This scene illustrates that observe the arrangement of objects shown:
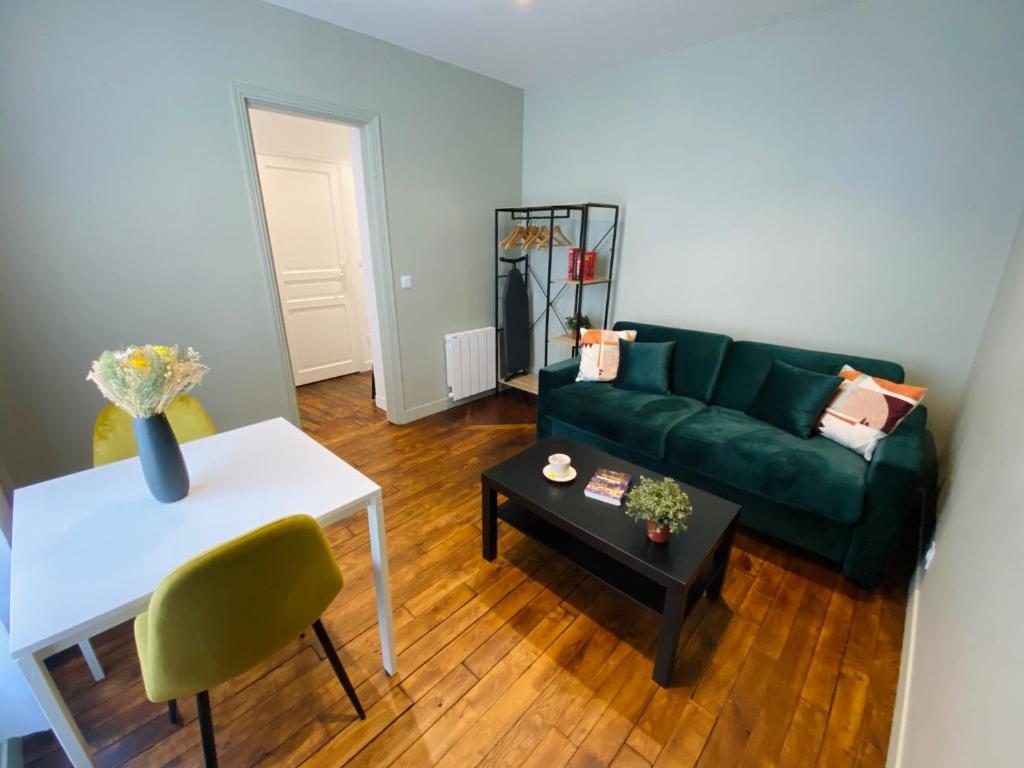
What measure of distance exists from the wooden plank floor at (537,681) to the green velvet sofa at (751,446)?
25 centimetres

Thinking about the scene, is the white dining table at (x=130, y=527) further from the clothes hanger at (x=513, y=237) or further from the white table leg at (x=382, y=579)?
the clothes hanger at (x=513, y=237)

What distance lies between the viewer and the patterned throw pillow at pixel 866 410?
1.97m

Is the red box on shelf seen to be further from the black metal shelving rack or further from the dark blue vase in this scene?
the dark blue vase

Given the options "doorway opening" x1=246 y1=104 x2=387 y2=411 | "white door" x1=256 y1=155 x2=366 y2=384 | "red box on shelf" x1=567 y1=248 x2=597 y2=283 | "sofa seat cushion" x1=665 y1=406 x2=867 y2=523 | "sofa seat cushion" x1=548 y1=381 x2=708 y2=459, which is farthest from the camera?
"white door" x1=256 y1=155 x2=366 y2=384

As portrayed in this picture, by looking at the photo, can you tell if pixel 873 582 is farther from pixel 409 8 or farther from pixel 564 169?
pixel 409 8

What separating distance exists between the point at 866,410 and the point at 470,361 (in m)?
2.66

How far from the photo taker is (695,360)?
9.17 feet

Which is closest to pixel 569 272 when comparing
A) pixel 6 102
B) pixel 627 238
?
pixel 627 238

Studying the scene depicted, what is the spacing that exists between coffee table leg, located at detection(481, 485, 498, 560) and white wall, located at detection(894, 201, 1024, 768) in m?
1.42

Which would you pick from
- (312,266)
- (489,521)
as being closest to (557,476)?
(489,521)

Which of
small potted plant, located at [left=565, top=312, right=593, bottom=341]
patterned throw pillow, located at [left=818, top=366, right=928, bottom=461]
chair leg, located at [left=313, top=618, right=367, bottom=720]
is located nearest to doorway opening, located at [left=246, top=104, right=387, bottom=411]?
small potted plant, located at [left=565, top=312, right=593, bottom=341]

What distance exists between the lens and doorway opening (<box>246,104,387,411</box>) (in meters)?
3.73

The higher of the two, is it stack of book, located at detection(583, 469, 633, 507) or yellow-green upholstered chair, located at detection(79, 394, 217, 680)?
yellow-green upholstered chair, located at detection(79, 394, 217, 680)

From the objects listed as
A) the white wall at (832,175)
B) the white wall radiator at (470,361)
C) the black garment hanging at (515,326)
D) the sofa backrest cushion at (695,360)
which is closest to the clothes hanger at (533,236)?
the black garment hanging at (515,326)
